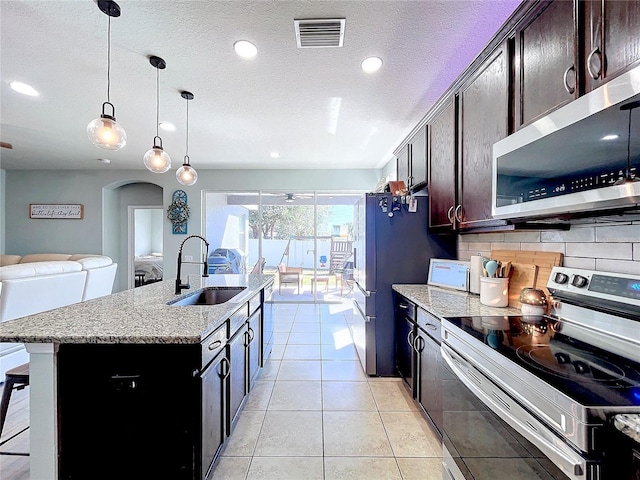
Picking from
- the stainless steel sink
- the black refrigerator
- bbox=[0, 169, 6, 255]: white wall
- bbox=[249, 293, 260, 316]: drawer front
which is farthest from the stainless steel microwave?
bbox=[0, 169, 6, 255]: white wall

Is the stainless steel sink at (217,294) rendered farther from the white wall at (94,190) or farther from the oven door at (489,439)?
the white wall at (94,190)

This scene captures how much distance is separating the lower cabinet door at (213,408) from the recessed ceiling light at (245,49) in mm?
2006

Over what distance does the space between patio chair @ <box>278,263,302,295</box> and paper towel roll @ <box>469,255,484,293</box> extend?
4084 millimetres

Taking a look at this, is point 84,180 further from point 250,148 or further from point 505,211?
point 505,211

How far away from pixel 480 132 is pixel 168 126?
11.1 feet

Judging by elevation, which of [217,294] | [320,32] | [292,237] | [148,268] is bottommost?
[148,268]

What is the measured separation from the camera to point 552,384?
31.9 inches

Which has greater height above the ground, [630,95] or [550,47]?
[550,47]

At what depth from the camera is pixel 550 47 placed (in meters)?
1.26

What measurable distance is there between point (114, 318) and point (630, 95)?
219 cm

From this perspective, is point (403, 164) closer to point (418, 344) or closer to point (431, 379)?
point (418, 344)

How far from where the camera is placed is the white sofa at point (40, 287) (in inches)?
102

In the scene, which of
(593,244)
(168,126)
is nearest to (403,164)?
(593,244)

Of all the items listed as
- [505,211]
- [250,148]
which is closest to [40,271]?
[250,148]
